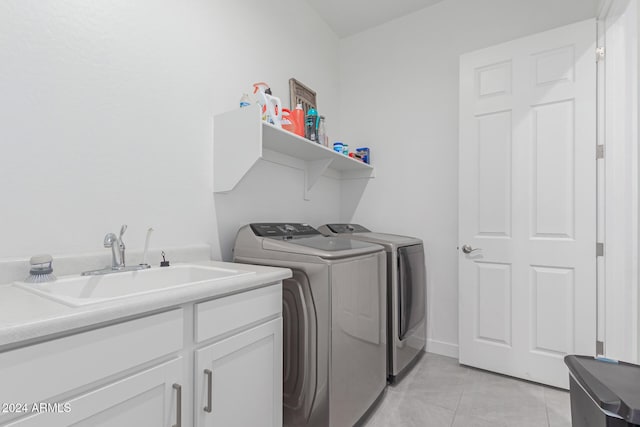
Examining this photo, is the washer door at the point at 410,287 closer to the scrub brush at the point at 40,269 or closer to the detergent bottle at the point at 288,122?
the detergent bottle at the point at 288,122

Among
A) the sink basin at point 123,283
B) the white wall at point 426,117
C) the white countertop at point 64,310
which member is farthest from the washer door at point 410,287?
the white countertop at point 64,310

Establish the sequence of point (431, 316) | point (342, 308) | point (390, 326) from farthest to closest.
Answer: point (431, 316), point (390, 326), point (342, 308)

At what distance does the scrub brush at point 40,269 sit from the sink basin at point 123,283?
0.9 inches

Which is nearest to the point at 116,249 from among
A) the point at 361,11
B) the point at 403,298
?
the point at 403,298

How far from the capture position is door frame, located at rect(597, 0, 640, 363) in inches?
66.3

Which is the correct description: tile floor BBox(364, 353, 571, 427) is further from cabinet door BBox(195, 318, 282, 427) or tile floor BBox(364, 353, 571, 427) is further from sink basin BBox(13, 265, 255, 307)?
sink basin BBox(13, 265, 255, 307)

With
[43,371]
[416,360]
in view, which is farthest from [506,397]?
[43,371]

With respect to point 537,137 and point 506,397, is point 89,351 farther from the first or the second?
point 537,137

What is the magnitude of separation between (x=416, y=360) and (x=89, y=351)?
236 centimetres

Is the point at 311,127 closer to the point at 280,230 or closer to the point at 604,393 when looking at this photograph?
the point at 280,230

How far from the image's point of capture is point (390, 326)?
6.95 feet

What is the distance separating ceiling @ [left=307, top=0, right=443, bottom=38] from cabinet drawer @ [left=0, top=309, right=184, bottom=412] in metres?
2.84

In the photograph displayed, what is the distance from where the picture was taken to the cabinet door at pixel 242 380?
1.01 meters

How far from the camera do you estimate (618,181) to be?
184 cm
